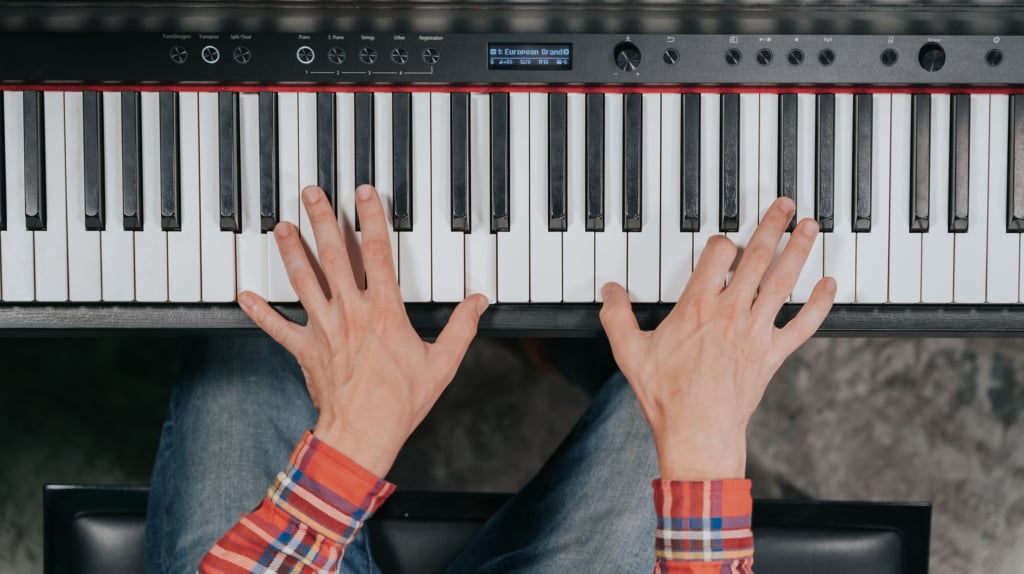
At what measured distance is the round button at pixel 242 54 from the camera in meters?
1.02

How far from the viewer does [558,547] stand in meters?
1.16

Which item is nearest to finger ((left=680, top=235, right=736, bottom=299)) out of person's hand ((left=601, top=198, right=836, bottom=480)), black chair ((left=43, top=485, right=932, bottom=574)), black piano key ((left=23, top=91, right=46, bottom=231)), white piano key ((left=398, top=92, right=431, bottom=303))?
person's hand ((left=601, top=198, right=836, bottom=480))

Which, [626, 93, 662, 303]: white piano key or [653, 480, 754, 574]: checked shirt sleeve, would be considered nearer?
[653, 480, 754, 574]: checked shirt sleeve

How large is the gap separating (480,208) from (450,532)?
530mm

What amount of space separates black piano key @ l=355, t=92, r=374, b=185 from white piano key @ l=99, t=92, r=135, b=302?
0.29 m

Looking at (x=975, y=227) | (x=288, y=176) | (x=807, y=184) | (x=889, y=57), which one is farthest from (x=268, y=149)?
(x=975, y=227)

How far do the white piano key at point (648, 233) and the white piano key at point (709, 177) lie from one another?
0.17 feet

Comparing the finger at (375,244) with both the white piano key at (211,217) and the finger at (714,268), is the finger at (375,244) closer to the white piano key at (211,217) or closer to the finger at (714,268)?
the white piano key at (211,217)

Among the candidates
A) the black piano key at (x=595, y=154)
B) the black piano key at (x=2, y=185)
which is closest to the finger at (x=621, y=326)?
the black piano key at (x=595, y=154)

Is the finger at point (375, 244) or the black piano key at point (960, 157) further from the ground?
the black piano key at point (960, 157)

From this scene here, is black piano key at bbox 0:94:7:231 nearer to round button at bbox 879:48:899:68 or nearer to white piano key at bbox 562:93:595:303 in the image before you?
white piano key at bbox 562:93:595:303

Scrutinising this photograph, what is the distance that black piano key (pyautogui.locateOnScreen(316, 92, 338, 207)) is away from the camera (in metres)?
1.03

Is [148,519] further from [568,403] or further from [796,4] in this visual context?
[796,4]

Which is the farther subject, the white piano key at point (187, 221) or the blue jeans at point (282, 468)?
the blue jeans at point (282, 468)
